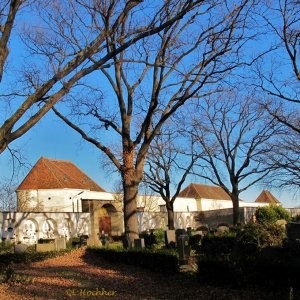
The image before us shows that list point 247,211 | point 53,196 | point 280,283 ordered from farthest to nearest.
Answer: point 53,196, point 247,211, point 280,283

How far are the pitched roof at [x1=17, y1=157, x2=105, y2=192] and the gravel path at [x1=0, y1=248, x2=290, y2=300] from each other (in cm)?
4465

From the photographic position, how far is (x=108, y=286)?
11250 mm

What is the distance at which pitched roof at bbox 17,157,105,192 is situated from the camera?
5919cm

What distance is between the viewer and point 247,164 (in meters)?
35.4

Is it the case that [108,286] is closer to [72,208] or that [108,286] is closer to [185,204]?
[72,208]

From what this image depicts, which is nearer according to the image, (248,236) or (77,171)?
(248,236)

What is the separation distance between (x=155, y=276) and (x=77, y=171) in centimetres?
5249

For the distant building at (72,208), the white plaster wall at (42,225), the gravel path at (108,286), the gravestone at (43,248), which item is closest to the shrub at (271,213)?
the distant building at (72,208)

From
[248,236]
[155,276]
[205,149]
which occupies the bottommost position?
[155,276]

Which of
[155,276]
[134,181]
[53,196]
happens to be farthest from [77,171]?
[155,276]

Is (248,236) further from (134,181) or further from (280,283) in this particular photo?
(134,181)

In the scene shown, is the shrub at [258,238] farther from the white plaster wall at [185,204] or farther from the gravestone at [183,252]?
the white plaster wall at [185,204]

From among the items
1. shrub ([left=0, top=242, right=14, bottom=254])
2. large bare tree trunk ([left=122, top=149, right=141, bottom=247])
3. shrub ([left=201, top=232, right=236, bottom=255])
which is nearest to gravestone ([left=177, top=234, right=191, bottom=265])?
shrub ([left=201, top=232, right=236, bottom=255])

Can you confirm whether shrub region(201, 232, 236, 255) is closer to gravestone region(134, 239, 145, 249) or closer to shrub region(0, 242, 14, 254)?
gravestone region(134, 239, 145, 249)
